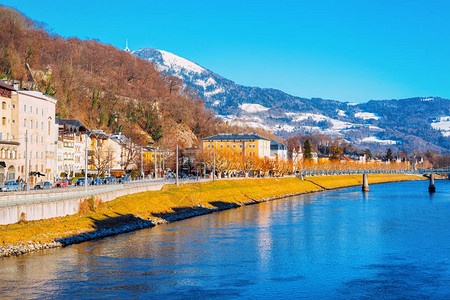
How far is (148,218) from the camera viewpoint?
6819 cm

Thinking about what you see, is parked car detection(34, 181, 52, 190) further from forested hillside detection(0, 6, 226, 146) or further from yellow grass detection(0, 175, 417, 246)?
forested hillside detection(0, 6, 226, 146)

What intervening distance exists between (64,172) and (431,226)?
2793 inches

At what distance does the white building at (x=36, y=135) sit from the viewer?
83062 millimetres

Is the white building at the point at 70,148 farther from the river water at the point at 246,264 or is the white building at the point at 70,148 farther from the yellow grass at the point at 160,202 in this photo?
the river water at the point at 246,264

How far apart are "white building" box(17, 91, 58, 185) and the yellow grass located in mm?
19561

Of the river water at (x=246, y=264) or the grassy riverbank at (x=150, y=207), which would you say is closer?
the river water at (x=246, y=264)

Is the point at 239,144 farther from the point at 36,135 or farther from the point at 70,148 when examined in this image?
the point at 36,135

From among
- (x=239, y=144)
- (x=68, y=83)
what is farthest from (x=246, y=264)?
(x=239, y=144)

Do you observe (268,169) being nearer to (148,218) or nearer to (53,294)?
(148,218)

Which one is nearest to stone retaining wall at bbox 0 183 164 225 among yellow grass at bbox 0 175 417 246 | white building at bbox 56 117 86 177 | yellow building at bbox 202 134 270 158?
yellow grass at bbox 0 175 417 246

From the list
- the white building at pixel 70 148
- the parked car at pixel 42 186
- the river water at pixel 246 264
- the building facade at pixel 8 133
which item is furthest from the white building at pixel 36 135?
the river water at pixel 246 264

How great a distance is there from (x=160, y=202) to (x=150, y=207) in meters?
4.88

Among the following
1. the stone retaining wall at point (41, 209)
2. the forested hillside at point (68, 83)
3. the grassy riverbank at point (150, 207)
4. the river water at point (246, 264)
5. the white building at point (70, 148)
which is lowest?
the river water at point (246, 264)

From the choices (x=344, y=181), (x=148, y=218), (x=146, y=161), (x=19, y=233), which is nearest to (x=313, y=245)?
(x=148, y=218)
